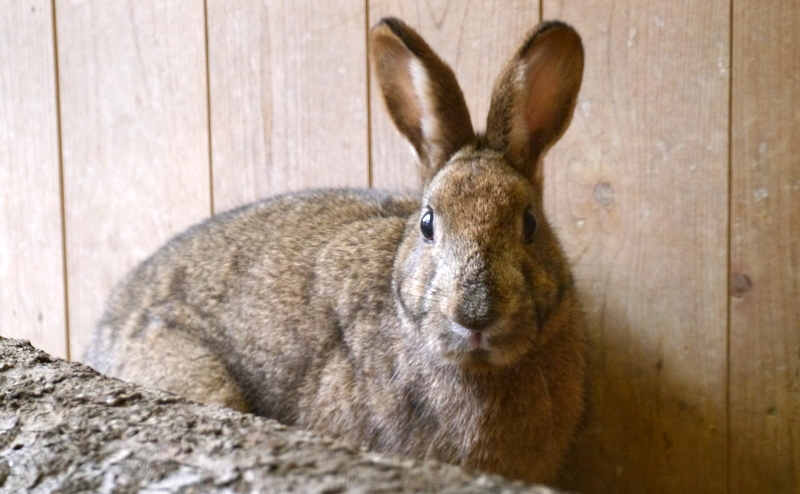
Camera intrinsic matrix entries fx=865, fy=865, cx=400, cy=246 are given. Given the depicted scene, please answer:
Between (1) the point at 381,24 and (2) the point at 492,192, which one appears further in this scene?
(1) the point at 381,24

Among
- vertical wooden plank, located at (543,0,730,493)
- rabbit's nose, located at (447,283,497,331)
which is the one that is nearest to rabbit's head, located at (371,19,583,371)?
rabbit's nose, located at (447,283,497,331)

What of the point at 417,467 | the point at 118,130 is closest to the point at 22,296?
the point at 118,130

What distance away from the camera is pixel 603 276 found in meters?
2.09

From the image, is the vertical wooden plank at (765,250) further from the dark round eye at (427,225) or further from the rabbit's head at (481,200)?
the dark round eye at (427,225)

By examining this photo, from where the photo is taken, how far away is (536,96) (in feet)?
6.15

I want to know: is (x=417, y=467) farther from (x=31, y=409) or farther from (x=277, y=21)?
(x=277, y=21)

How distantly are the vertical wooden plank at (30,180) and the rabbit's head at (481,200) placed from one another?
135 centimetres

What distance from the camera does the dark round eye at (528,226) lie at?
1.74 m

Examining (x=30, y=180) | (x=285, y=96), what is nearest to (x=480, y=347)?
(x=285, y=96)

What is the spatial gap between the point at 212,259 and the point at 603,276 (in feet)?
3.23

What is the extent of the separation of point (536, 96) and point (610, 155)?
281 mm

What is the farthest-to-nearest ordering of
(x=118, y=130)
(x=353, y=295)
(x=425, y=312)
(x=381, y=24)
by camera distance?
1. (x=118, y=130)
2. (x=353, y=295)
3. (x=381, y=24)
4. (x=425, y=312)

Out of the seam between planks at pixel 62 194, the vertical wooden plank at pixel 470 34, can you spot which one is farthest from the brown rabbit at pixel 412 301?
the seam between planks at pixel 62 194

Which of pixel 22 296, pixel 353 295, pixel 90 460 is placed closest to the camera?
pixel 90 460
